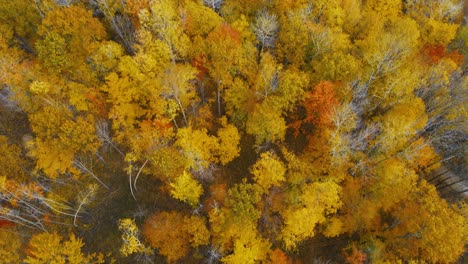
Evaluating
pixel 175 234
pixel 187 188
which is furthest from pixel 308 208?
pixel 175 234

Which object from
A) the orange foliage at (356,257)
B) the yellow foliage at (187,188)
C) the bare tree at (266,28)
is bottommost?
the orange foliage at (356,257)

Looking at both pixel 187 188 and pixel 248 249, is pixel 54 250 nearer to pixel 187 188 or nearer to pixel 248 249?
pixel 187 188

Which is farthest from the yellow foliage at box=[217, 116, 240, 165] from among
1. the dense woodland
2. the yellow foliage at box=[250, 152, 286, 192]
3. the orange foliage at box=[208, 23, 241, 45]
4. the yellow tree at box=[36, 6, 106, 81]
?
the yellow tree at box=[36, 6, 106, 81]

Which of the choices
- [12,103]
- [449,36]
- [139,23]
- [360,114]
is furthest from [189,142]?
[449,36]

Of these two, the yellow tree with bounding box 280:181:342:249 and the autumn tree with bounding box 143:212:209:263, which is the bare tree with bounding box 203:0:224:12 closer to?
the yellow tree with bounding box 280:181:342:249

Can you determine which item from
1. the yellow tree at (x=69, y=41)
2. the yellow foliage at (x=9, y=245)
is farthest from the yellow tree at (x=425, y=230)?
the yellow foliage at (x=9, y=245)

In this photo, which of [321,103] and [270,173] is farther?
[321,103]

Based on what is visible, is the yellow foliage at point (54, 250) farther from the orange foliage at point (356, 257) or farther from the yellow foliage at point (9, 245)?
the orange foliage at point (356, 257)

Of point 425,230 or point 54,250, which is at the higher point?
point 425,230
